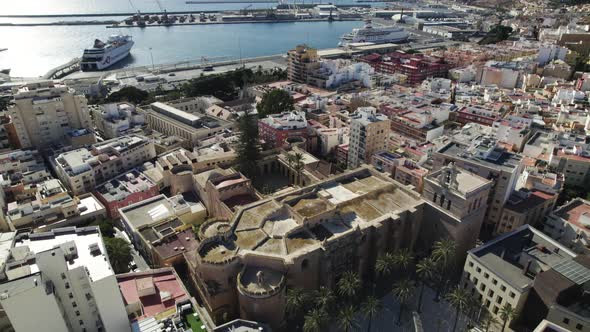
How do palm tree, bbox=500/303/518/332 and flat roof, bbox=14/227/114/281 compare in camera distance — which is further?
palm tree, bbox=500/303/518/332

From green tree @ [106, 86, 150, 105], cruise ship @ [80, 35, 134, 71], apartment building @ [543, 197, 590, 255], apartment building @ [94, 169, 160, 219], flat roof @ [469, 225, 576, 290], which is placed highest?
cruise ship @ [80, 35, 134, 71]

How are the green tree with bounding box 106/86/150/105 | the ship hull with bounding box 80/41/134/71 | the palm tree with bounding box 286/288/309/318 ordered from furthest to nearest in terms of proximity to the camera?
the ship hull with bounding box 80/41/134/71 → the green tree with bounding box 106/86/150/105 → the palm tree with bounding box 286/288/309/318

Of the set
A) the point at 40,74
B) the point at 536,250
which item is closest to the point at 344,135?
the point at 536,250

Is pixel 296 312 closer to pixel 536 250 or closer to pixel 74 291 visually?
pixel 74 291

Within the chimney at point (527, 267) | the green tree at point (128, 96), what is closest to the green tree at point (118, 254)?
the chimney at point (527, 267)

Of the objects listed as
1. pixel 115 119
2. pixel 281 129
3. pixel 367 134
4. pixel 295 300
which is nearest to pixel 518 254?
pixel 295 300

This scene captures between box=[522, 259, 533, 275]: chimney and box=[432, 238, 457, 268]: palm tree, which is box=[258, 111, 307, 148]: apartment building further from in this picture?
box=[522, 259, 533, 275]: chimney

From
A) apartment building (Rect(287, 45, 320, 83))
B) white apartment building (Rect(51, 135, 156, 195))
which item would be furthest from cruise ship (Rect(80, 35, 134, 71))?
white apartment building (Rect(51, 135, 156, 195))

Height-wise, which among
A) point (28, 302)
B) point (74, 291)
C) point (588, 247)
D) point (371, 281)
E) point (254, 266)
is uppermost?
point (28, 302)
